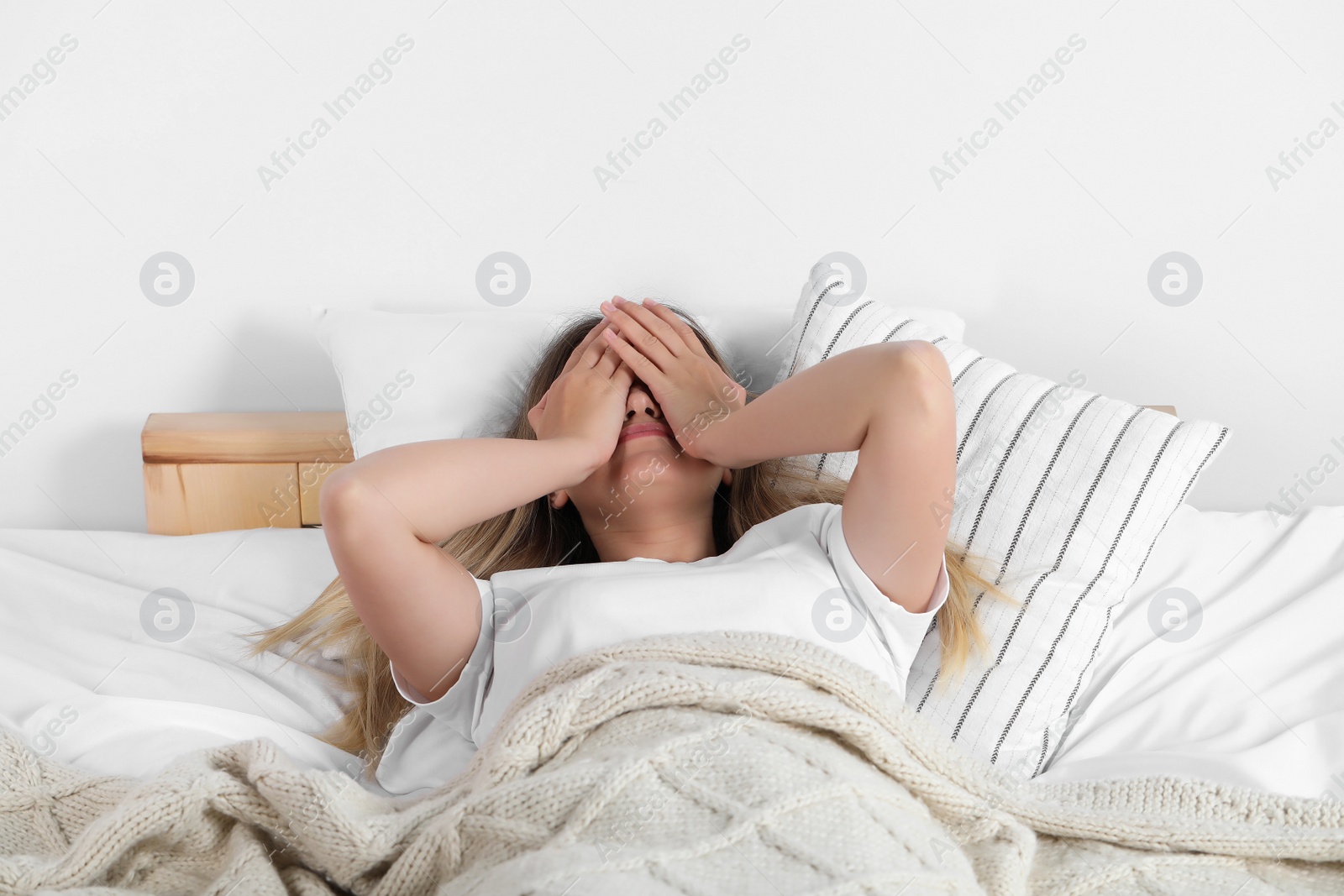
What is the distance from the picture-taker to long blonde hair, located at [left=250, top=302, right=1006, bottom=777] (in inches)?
39.2

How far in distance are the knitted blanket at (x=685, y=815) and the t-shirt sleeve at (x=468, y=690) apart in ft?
0.41

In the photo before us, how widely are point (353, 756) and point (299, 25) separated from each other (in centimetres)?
103

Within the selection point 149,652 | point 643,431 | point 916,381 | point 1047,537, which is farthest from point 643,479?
point 149,652

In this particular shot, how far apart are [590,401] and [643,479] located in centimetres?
Result: 10

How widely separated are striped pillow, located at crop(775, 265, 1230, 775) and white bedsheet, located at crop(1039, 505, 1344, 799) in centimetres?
7

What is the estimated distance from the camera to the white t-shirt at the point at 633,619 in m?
0.89

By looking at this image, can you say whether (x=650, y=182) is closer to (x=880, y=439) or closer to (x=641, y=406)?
(x=641, y=406)

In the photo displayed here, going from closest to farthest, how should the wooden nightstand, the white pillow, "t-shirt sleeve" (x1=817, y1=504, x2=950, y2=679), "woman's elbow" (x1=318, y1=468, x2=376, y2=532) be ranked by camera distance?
1. "woman's elbow" (x1=318, y1=468, x2=376, y2=532)
2. "t-shirt sleeve" (x1=817, y1=504, x2=950, y2=679)
3. the white pillow
4. the wooden nightstand

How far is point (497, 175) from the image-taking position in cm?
144

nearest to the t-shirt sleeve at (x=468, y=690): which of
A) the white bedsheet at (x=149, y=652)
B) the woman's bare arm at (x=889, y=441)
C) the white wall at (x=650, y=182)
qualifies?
the white bedsheet at (x=149, y=652)

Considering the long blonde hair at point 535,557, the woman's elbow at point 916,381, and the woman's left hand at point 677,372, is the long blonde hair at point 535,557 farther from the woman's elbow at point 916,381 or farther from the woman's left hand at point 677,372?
the woman's elbow at point 916,381

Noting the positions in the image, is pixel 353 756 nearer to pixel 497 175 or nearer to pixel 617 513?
pixel 617 513

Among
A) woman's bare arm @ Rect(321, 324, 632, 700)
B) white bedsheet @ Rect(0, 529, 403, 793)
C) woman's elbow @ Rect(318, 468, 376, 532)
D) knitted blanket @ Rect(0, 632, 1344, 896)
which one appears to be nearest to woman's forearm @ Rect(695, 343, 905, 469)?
woman's bare arm @ Rect(321, 324, 632, 700)

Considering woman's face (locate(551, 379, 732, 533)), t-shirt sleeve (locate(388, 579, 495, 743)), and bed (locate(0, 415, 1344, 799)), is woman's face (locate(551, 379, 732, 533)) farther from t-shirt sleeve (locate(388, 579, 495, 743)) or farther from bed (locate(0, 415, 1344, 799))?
bed (locate(0, 415, 1344, 799))
